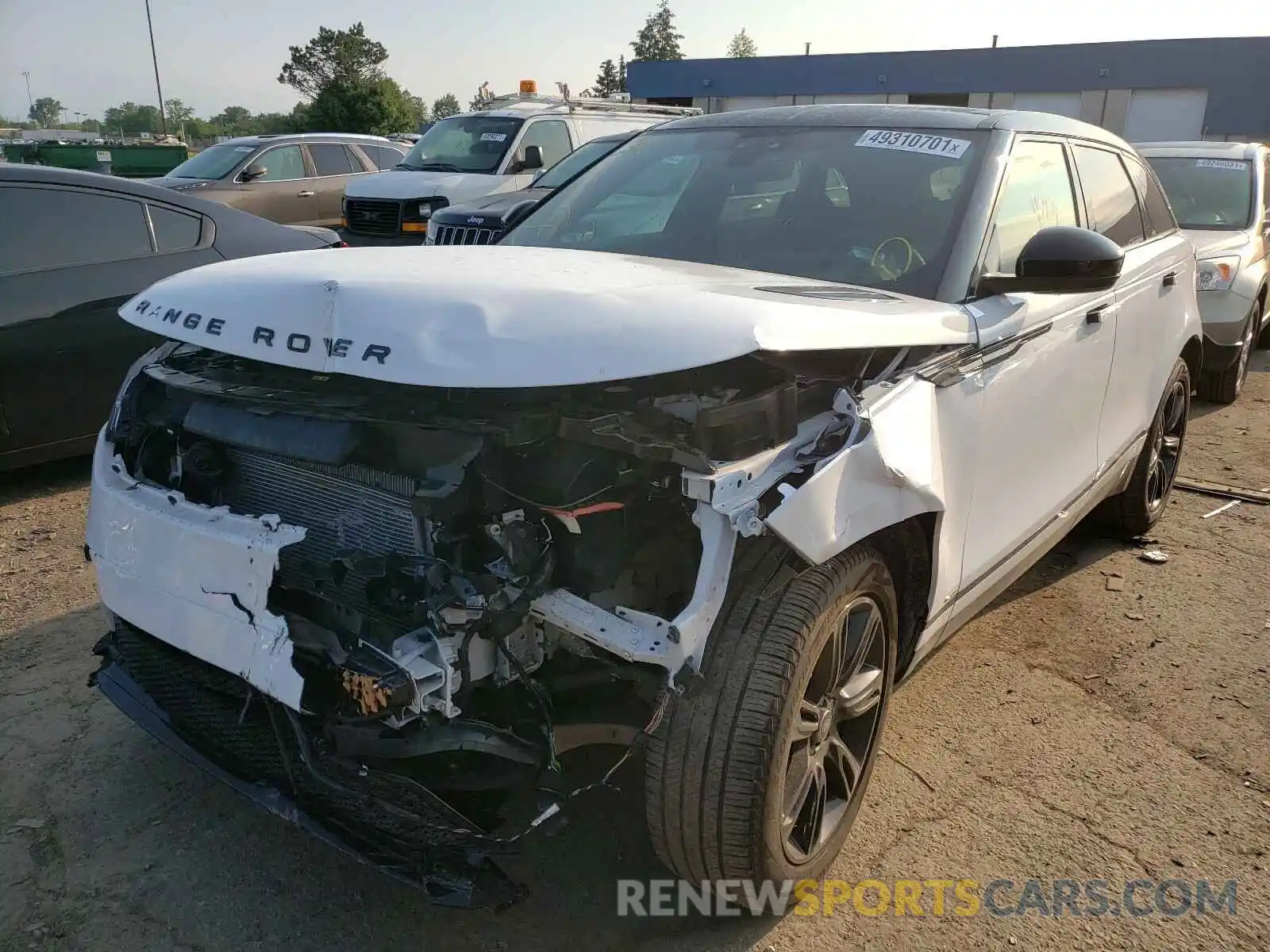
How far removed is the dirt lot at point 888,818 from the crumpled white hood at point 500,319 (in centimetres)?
104

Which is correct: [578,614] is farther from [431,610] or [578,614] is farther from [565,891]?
[565,891]

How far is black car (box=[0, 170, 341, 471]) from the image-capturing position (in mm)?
4559

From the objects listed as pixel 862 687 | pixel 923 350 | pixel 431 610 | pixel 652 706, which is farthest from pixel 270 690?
pixel 923 350

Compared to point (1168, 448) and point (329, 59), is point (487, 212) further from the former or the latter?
point (329, 59)

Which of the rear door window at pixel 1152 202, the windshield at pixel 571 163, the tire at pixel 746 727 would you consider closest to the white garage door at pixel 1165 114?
the windshield at pixel 571 163

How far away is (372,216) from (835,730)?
964 cm

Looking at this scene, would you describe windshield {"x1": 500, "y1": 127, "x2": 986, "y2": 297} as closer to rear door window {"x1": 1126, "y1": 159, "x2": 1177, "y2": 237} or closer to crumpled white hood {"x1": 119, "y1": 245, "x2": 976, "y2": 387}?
crumpled white hood {"x1": 119, "y1": 245, "x2": 976, "y2": 387}

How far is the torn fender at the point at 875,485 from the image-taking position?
196cm

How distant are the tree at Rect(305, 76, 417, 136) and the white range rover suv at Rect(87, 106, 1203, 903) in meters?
45.3

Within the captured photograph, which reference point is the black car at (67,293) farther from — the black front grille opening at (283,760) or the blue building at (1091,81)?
the blue building at (1091,81)

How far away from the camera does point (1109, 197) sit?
3.93 m

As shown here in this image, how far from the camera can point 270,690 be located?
1.97 metres

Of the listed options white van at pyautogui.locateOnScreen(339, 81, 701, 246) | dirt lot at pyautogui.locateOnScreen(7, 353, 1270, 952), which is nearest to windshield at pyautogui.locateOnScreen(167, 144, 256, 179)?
white van at pyautogui.locateOnScreen(339, 81, 701, 246)

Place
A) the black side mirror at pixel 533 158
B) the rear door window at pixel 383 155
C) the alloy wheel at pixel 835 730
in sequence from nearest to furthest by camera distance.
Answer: the alloy wheel at pixel 835 730, the black side mirror at pixel 533 158, the rear door window at pixel 383 155
